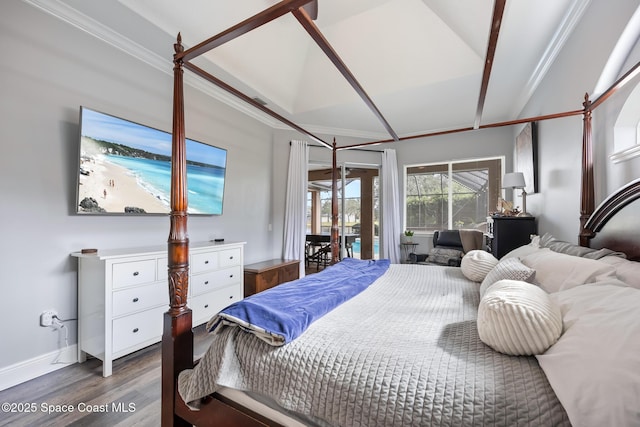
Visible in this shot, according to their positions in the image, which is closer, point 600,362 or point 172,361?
point 600,362

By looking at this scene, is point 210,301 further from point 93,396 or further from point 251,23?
point 251,23

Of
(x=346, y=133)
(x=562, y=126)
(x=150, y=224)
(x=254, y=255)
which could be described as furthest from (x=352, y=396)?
(x=346, y=133)

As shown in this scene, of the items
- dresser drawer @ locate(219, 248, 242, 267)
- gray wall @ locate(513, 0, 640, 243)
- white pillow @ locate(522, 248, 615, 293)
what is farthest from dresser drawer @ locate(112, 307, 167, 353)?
gray wall @ locate(513, 0, 640, 243)

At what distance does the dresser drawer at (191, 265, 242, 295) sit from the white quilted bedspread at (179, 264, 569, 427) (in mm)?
1594

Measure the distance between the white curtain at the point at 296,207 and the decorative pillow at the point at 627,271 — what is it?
12.3 ft

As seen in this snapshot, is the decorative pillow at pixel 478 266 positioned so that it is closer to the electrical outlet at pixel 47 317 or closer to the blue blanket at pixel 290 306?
the blue blanket at pixel 290 306

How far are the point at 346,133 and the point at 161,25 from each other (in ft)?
10.9

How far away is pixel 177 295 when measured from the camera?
1.33 metres

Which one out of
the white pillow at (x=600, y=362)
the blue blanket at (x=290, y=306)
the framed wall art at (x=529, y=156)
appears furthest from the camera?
the framed wall art at (x=529, y=156)

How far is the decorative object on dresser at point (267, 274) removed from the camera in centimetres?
358

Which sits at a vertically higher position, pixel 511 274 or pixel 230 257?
pixel 511 274

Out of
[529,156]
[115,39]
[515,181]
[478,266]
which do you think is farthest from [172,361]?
[529,156]

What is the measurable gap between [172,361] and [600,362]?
155cm

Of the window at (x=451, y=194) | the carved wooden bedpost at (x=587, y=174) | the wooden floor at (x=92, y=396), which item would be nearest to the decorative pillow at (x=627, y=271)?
the carved wooden bedpost at (x=587, y=174)
